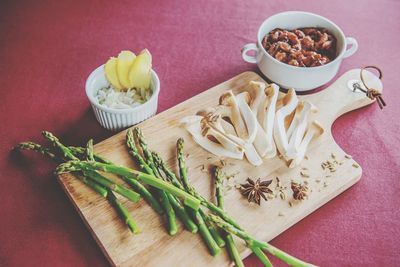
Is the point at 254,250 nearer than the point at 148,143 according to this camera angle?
Yes

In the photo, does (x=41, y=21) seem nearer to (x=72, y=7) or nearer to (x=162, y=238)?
(x=72, y=7)

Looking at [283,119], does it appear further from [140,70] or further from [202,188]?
[140,70]

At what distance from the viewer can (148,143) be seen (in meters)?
1.55

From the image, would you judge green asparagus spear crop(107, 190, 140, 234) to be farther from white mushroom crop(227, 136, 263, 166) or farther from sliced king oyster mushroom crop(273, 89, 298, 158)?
sliced king oyster mushroom crop(273, 89, 298, 158)

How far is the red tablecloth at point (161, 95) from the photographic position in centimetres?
136

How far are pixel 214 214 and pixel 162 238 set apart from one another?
176 millimetres

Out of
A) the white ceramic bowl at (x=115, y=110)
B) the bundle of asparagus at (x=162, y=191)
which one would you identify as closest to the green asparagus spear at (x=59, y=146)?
the bundle of asparagus at (x=162, y=191)

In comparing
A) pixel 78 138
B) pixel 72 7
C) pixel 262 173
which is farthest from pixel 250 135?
pixel 72 7

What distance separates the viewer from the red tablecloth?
136 cm

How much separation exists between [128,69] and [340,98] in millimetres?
832

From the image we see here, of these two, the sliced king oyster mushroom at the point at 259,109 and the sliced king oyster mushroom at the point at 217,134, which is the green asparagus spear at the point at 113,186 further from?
the sliced king oyster mushroom at the point at 259,109

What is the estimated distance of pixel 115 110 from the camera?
1.50 m

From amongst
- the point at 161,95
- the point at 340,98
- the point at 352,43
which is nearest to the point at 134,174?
the point at 161,95

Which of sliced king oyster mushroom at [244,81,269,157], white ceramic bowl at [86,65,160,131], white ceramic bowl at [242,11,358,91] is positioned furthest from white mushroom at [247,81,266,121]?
white ceramic bowl at [86,65,160,131]
